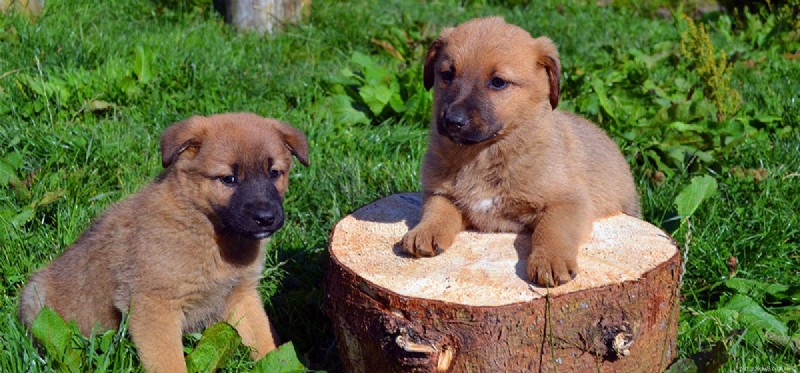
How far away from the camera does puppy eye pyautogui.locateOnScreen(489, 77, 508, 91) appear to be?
384cm

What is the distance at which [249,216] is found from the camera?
12.2 feet

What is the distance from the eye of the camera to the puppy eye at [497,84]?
384cm

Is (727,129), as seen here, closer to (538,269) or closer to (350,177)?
(350,177)

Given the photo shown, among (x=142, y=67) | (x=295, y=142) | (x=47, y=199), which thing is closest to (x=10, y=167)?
(x=47, y=199)

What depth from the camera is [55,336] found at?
138 inches

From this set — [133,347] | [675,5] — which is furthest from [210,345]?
[675,5]

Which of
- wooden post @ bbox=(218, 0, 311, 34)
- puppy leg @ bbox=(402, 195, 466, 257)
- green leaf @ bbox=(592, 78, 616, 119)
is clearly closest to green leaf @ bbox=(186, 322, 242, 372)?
puppy leg @ bbox=(402, 195, 466, 257)

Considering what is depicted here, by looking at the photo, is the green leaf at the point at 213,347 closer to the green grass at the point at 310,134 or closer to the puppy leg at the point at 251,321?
the green grass at the point at 310,134

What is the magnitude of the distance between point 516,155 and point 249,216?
1.24m

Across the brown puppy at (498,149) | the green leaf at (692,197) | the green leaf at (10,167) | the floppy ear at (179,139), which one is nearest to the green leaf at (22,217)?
the green leaf at (10,167)

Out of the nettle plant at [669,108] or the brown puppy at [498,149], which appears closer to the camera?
the brown puppy at [498,149]

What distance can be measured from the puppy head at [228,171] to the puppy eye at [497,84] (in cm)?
103

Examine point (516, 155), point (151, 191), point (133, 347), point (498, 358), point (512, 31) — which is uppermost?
point (512, 31)

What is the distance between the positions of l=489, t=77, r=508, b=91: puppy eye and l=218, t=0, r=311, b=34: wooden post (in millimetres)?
4861
